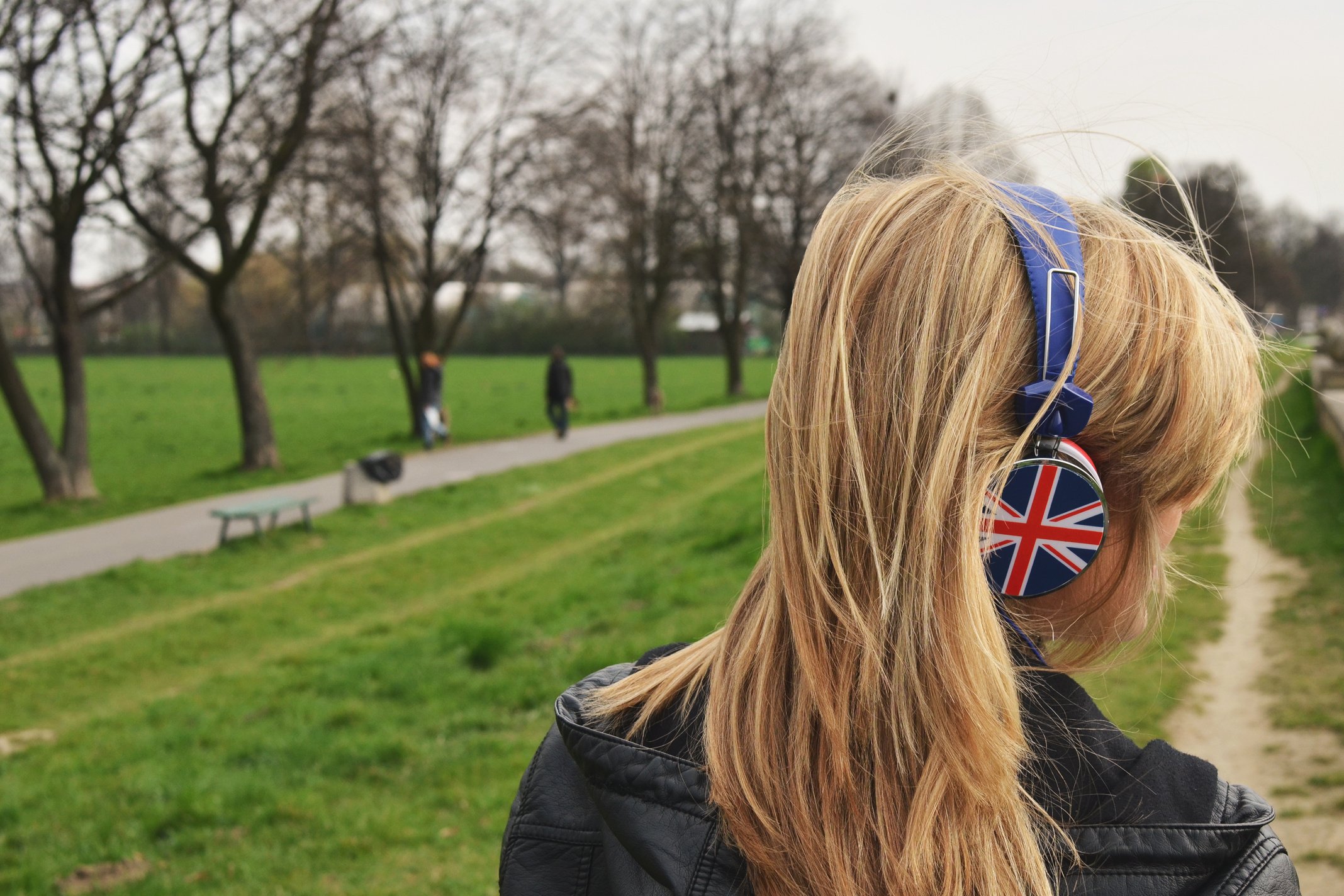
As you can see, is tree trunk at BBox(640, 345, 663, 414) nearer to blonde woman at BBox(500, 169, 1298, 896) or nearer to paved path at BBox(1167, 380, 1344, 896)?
paved path at BBox(1167, 380, 1344, 896)

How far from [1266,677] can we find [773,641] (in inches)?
201

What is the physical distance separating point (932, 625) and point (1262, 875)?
0.34 metres

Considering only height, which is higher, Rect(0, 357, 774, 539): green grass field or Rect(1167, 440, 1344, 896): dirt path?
Rect(0, 357, 774, 539): green grass field

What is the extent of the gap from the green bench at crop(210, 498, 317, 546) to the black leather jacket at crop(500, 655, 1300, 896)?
11.1m

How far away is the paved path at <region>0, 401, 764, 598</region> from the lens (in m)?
10.9

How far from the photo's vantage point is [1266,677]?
206 inches

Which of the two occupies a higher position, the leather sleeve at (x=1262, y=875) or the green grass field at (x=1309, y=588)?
the leather sleeve at (x=1262, y=875)

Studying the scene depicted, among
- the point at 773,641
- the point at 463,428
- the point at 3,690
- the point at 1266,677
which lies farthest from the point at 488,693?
the point at 463,428

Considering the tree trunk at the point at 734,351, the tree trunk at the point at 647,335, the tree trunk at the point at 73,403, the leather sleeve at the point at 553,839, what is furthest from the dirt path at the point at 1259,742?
the tree trunk at the point at 734,351

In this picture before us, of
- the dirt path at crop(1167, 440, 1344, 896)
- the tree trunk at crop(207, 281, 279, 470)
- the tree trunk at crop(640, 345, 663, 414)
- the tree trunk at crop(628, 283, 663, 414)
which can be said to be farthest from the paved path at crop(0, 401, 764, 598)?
the dirt path at crop(1167, 440, 1344, 896)

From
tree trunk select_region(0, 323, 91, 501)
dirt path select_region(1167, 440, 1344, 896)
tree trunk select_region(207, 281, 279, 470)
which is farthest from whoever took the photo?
tree trunk select_region(207, 281, 279, 470)

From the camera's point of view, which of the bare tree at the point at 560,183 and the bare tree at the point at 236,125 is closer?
the bare tree at the point at 236,125

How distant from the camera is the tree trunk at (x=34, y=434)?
14141 mm

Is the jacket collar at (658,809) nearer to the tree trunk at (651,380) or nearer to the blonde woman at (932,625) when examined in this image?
the blonde woman at (932,625)
